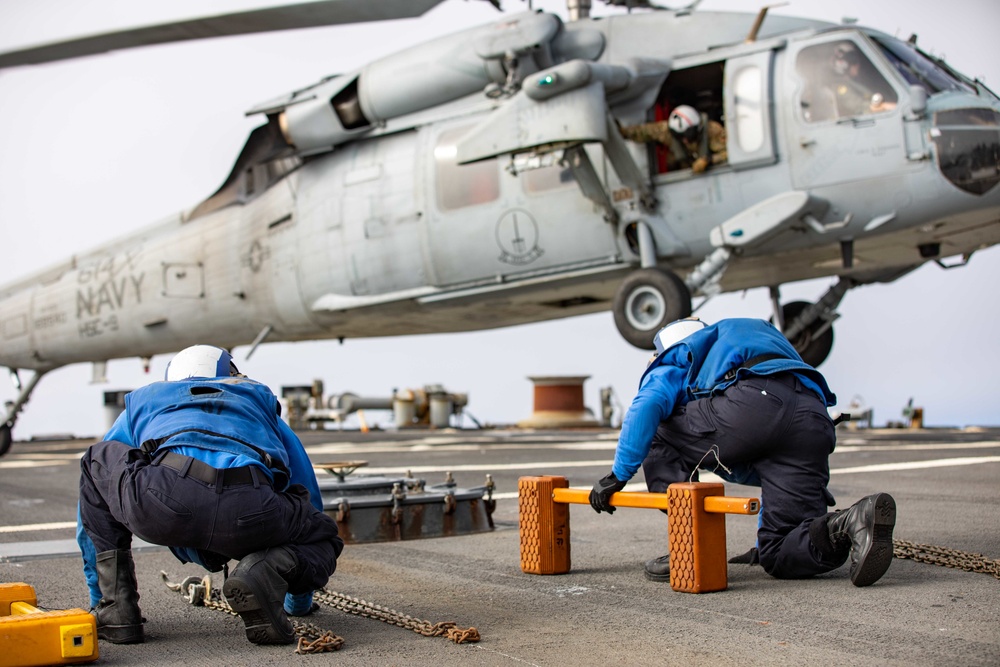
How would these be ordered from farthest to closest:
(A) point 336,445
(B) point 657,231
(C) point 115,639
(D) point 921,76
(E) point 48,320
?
(E) point 48,320 → (A) point 336,445 → (B) point 657,231 → (D) point 921,76 → (C) point 115,639

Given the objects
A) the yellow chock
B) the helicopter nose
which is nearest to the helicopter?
the helicopter nose

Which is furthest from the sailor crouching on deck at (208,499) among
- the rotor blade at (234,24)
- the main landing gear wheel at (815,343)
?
the main landing gear wheel at (815,343)

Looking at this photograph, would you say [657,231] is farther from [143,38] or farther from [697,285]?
[143,38]

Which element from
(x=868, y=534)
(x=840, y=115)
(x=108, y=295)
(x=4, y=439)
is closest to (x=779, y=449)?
(x=868, y=534)

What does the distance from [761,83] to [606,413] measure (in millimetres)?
19108

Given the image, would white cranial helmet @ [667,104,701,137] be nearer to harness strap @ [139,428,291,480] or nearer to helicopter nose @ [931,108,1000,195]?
helicopter nose @ [931,108,1000,195]

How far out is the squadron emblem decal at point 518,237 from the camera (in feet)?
43.5

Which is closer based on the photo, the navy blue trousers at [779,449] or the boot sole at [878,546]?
the boot sole at [878,546]

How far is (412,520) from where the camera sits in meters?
6.20

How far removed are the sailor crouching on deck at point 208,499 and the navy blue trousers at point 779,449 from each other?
5.59 feet

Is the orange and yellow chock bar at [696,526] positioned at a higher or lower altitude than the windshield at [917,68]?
lower

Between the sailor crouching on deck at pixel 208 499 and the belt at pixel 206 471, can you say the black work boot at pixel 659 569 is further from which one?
the belt at pixel 206 471

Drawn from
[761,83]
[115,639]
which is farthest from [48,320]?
[115,639]

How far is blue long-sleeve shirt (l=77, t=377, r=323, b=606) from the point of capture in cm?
360
